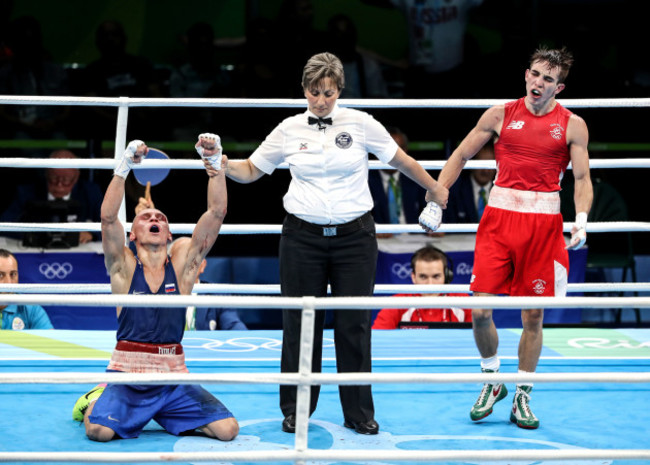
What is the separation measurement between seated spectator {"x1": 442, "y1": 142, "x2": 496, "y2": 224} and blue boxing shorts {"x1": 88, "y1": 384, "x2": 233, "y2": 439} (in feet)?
10.8

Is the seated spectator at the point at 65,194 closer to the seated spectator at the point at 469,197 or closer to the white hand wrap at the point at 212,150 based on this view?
the seated spectator at the point at 469,197

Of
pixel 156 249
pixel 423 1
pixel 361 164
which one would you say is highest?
pixel 423 1

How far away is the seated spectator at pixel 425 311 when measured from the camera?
5348 mm

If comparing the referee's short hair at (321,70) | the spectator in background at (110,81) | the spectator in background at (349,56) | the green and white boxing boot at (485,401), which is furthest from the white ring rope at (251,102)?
the spectator in background at (349,56)

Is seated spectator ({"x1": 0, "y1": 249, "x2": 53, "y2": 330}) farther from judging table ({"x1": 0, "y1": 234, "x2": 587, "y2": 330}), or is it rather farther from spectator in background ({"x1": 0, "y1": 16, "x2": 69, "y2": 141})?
spectator in background ({"x1": 0, "y1": 16, "x2": 69, "y2": 141})

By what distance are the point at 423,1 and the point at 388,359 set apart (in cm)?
448

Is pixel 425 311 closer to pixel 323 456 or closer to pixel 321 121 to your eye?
pixel 321 121

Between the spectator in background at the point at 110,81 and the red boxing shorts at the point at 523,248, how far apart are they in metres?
4.30

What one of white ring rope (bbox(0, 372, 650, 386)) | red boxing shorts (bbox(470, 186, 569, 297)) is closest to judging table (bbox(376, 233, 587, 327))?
red boxing shorts (bbox(470, 186, 569, 297))

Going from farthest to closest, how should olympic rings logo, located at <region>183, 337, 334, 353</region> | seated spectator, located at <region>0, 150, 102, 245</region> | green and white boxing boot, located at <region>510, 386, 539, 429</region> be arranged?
seated spectator, located at <region>0, 150, 102, 245</region>, olympic rings logo, located at <region>183, 337, 334, 353</region>, green and white boxing boot, located at <region>510, 386, 539, 429</region>

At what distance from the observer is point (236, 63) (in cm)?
855

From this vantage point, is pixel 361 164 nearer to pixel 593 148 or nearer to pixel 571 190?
pixel 571 190

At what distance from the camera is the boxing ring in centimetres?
287

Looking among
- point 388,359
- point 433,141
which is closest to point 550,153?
point 388,359
